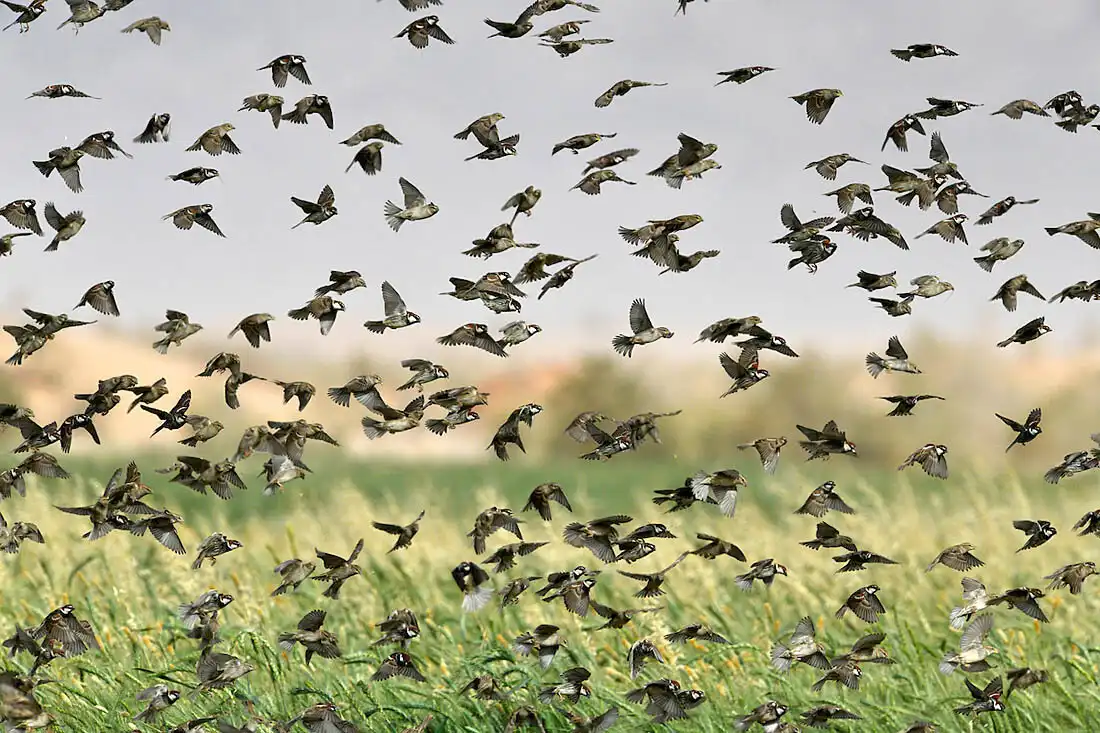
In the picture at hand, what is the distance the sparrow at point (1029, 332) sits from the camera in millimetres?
6059

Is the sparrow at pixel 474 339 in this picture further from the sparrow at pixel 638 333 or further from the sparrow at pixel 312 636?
the sparrow at pixel 312 636

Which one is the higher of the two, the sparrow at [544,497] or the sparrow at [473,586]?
the sparrow at [544,497]

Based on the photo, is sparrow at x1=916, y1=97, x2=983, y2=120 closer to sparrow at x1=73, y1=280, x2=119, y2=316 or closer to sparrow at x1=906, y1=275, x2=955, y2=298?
sparrow at x1=906, y1=275, x2=955, y2=298

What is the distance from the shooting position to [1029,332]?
609 centimetres

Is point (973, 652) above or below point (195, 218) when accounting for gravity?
below

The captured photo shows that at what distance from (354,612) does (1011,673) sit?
190 inches

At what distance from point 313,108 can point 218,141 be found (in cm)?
64

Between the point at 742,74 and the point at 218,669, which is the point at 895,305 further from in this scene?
the point at 218,669

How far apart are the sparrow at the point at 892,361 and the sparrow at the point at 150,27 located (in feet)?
14.1

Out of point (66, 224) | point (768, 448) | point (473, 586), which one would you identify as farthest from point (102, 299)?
point (768, 448)

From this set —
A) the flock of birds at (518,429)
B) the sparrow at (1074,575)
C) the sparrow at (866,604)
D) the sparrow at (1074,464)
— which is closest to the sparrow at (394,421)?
the flock of birds at (518,429)

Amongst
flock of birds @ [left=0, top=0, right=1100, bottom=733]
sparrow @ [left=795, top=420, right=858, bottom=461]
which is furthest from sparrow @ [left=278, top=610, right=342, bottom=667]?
sparrow @ [left=795, top=420, right=858, bottom=461]

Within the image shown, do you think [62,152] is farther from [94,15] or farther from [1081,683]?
[1081,683]

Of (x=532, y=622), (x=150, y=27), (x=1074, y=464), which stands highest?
(x=150, y=27)
